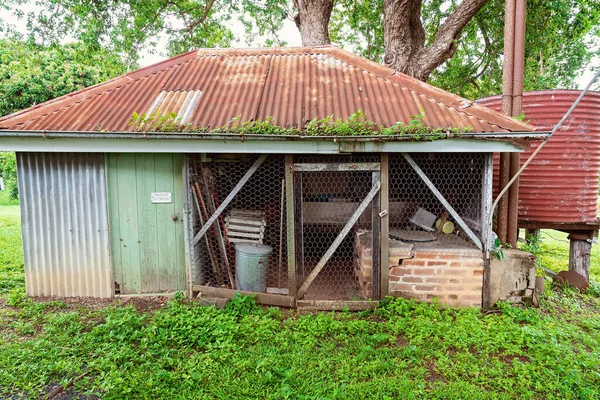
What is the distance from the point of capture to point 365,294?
4953 mm

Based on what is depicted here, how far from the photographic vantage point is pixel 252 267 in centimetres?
494

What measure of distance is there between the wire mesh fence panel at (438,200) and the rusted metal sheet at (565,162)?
871mm

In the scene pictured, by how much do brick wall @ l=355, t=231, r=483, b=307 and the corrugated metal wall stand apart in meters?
4.13

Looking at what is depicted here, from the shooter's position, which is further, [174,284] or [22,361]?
[174,284]

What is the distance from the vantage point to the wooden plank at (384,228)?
459 centimetres

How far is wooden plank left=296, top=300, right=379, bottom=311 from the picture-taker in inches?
184

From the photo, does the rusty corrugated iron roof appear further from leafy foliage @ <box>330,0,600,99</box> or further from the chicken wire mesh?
leafy foliage @ <box>330,0,600,99</box>

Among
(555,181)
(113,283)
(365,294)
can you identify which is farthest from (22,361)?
(555,181)

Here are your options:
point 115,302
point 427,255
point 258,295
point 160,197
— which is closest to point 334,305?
point 258,295

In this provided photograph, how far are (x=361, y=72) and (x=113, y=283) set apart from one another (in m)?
5.16

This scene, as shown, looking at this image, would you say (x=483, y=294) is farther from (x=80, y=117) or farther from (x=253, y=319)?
(x=80, y=117)

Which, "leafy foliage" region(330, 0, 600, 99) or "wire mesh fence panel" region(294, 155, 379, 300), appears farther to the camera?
"leafy foliage" region(330, 0, 600, 99)

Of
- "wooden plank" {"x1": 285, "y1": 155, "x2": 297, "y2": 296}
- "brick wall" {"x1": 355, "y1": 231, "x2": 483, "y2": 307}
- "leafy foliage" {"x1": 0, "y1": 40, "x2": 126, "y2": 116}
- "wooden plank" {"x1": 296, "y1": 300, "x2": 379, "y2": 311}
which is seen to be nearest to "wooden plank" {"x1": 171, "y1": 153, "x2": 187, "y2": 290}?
"wooden plank" {"x1": 285, "y1": 155, "x2": 297, "y2": 296}

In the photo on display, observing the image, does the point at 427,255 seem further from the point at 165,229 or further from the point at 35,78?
the point at 35,78
